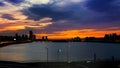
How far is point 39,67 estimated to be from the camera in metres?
49.5

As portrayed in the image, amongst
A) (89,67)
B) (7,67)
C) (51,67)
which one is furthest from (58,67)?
(7,67)

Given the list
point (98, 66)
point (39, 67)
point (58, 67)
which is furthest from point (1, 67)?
point (98, 66)

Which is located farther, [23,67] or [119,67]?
[23,67]

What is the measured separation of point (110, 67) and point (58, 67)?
852 cm

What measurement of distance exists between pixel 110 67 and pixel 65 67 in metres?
7.29

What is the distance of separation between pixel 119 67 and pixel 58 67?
9988 millimetres

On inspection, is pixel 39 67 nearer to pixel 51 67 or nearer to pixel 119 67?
pixel 51 67

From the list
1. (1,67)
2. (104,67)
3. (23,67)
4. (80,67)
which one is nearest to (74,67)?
(80,67)

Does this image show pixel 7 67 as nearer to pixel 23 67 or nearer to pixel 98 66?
pixel 23 67

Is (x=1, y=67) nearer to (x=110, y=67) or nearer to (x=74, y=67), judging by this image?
(x=74, y=67)

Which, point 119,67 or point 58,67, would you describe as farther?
point 58,67

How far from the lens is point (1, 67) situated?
48156mm

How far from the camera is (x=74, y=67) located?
48.3m

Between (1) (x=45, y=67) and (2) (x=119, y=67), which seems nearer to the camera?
(2) (x=119, y=67)
